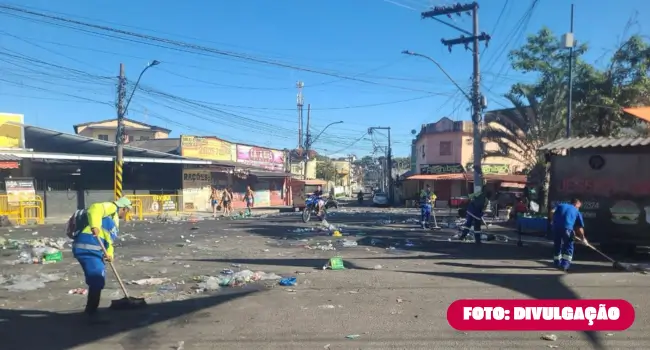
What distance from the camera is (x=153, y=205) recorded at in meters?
27.3

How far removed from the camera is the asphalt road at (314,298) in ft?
16.9

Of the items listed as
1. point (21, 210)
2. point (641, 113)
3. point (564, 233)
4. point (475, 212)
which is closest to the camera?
point (564, 233)

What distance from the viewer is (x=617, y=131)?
71.2 ft

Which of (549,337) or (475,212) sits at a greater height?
(475,212)

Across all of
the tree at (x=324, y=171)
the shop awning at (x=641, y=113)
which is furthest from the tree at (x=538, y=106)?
the tree at (x=324, y=171)

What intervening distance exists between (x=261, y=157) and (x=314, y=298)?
38867mm

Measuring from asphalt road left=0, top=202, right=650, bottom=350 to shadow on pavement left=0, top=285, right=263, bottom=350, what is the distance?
1cm

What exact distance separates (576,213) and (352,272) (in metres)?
4.31

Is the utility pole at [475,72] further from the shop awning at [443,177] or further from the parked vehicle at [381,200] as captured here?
the parked vehicle at [381,200]

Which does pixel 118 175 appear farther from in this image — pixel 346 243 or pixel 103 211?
pixel 103 211

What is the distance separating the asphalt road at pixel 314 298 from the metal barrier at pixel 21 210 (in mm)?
10398

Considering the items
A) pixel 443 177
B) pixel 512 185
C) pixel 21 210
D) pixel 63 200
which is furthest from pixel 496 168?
pixel 21 210

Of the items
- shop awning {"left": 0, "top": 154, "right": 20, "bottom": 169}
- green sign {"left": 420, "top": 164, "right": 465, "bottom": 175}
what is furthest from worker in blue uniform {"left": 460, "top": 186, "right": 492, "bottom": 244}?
green sign {"left": 420, "top": 164, "right": 465, "bottom": 175}

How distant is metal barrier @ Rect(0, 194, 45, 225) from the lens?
20469 mm
